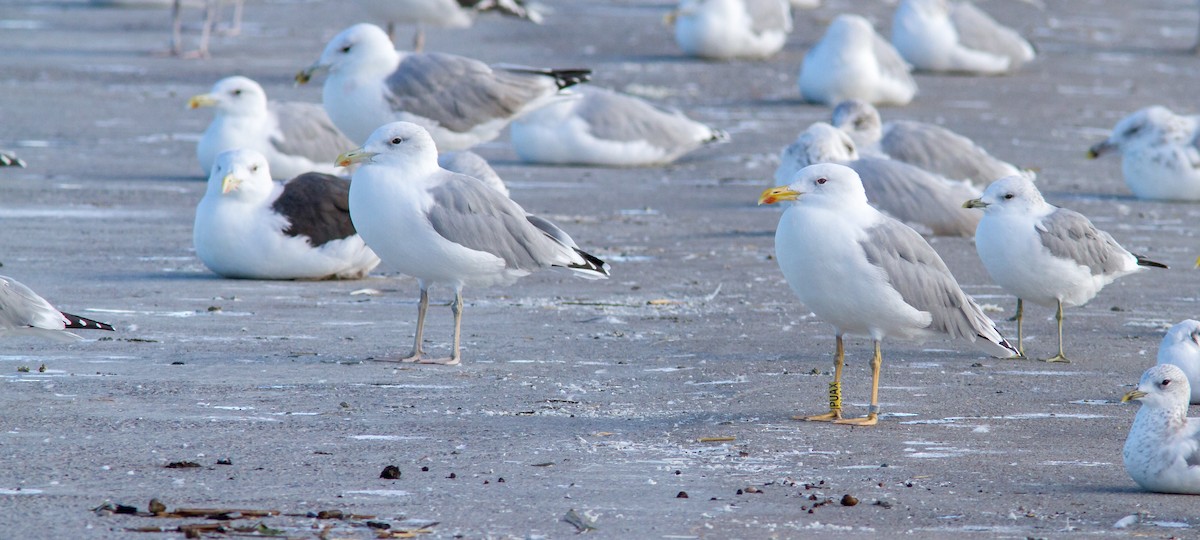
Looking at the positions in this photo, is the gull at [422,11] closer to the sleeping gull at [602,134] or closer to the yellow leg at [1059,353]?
the sleeping gull at [602,134]

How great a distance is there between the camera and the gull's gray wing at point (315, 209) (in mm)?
9781

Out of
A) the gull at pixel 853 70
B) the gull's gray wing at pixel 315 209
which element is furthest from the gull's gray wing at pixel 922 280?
the gull at pixel 853 70

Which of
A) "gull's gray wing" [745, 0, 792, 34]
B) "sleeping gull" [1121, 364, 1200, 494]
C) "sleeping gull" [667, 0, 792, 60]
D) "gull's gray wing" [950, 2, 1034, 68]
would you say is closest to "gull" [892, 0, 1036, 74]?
"gull's gray wing" [950, 2, 1034, 68]

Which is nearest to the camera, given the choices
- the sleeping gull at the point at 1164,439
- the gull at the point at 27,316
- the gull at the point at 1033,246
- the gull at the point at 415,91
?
the sleeping gull at the point at 1164,439

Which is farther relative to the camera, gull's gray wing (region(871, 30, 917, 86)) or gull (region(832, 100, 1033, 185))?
gull's gray wing (region(871, 30, 917, 86))

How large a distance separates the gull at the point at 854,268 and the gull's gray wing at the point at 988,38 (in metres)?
15.1

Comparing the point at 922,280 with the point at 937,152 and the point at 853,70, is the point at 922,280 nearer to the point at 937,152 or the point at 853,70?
the point at 937,152

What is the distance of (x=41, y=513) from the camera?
5.38 meters

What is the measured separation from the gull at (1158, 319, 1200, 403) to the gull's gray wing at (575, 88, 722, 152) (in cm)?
788

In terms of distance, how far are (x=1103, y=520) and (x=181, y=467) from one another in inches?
123

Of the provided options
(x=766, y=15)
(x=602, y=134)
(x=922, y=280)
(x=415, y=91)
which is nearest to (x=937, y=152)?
(x=602, y=134)

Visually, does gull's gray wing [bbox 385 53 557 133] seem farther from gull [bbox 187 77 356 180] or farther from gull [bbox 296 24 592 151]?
gull [bbox 187 77 356 180]

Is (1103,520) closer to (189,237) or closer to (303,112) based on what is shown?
(189,237)

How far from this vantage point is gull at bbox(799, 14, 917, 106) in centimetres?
1841
